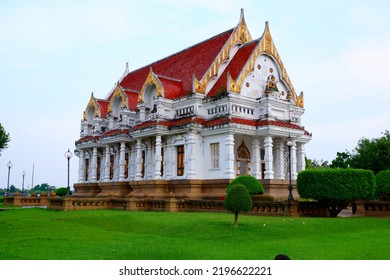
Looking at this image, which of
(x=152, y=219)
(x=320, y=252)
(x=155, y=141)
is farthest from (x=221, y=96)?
(x=320, y=252)

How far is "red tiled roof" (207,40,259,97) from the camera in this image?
31406mm

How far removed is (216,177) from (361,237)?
16.0m

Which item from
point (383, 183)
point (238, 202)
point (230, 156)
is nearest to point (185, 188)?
point (230, 156)

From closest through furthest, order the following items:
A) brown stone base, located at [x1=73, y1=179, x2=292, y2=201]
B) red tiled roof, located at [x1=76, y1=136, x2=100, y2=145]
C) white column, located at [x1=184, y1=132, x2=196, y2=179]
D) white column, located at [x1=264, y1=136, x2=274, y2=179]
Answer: brown stone base, located at [x1=73, y1=179, x2=292, y2=201] → white column, located at [x1=264, y1=136, x2=274, y2=179] → white column, located at [x1=184, y1=132, x2=196, y2=179] → red tiled roof, located at [x1=76, y1=136, x2=100, y2=145]

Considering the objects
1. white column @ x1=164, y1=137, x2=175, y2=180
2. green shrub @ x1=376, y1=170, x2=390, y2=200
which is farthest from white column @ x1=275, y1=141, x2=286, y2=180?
green shrub @ x1=376, y1=170, x2=390, y2=200

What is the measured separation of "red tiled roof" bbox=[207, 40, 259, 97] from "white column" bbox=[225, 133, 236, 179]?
4296 mm

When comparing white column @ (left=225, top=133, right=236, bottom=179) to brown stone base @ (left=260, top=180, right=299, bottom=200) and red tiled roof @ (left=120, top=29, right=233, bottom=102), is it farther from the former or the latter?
red tiled roof @ (left=120, top=29, right=233, bottom=102)

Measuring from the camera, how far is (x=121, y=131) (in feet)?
118

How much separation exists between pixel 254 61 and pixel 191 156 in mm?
8330

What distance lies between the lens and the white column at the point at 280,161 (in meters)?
31.7

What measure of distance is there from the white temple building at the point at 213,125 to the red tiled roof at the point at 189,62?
0.12 m

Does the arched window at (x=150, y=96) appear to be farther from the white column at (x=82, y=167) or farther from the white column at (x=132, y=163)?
the white column at (x=82, y=167)

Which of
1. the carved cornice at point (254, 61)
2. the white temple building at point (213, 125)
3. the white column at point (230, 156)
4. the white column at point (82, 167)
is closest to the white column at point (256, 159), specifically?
the white temple building at point (213, 125)

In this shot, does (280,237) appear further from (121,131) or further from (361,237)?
(121,131)
